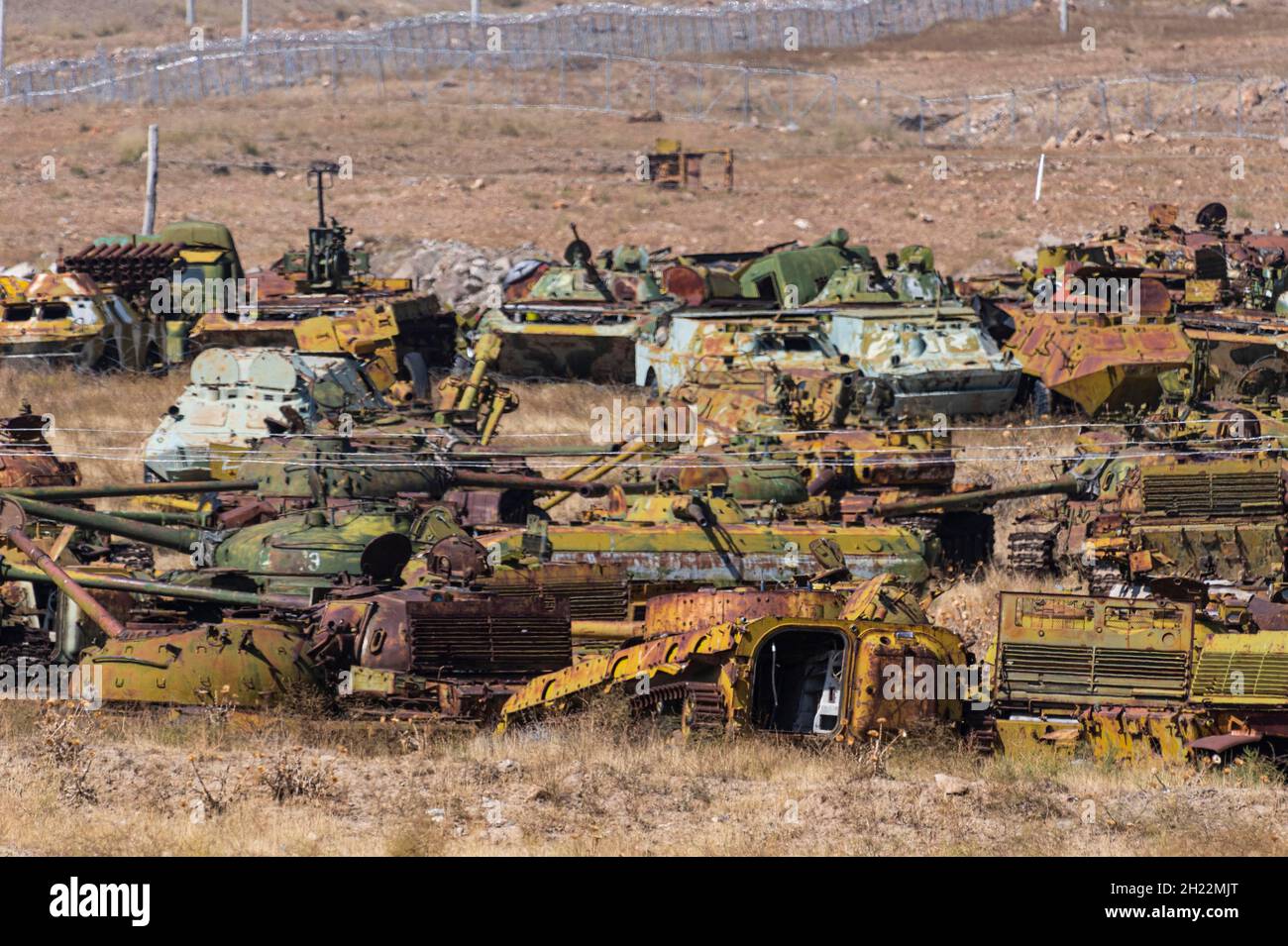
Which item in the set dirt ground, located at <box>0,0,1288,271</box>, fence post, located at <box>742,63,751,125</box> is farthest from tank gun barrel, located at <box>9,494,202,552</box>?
fence post, located at <box>742,63,751,125</box>

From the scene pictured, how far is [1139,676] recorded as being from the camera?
15.6 metres

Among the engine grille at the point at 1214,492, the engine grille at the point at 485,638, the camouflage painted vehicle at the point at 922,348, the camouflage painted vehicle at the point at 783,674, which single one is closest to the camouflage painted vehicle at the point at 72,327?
the camouflage painted vehicle at the point at 922,348

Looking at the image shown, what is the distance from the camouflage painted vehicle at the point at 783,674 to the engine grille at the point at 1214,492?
5.88 m

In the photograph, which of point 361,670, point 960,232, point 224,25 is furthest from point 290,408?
point 224,25

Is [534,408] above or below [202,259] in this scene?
below

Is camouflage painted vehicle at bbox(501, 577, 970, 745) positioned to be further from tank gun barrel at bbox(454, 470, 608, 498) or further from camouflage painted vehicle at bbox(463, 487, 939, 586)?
tank gun barrel at bbox(454, 470, 608, 498)

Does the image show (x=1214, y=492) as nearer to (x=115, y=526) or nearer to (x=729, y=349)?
(x=729, y=349)

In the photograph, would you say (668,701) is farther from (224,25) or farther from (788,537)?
(224,25)

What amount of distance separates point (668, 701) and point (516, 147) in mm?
48790

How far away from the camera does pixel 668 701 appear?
49.0ft

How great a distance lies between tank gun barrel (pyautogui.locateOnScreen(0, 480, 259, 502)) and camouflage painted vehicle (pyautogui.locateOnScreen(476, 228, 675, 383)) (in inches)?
415

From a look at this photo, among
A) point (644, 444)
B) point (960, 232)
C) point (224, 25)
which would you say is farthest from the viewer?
point (224, 25)

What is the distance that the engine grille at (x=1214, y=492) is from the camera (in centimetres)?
2081

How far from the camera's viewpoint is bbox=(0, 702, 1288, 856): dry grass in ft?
40.8
